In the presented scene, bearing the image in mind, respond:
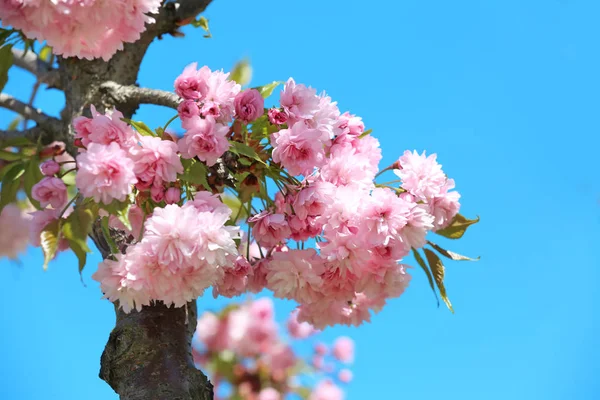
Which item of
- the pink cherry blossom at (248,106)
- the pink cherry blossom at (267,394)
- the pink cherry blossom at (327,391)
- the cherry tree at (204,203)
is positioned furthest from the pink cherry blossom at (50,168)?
the pink cherry blossom at (327,391)

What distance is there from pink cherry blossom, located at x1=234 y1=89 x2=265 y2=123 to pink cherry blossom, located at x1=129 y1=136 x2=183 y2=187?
0.14m

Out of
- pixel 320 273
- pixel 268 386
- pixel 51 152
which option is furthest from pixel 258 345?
pixel 320 273

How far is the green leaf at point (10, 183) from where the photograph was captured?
48.4 inches

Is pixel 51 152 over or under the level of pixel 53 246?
over

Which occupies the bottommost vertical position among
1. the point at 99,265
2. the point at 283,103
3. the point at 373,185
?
the point at 99,265

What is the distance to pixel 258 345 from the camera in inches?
136

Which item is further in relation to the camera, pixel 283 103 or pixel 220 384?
pixel 220 384

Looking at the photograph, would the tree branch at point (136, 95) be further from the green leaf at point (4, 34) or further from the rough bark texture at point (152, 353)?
the green leaf at point (4, 34)

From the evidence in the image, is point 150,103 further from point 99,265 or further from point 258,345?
point 258,345

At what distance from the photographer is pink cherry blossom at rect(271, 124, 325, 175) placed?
43.2 inches

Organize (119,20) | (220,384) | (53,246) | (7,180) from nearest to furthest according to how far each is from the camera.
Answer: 1. (53,246)
2. (119,20)
3. (7,180)
4. (220,384)

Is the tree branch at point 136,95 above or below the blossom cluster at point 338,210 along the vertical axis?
above

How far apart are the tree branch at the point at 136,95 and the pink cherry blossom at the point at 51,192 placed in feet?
1.35

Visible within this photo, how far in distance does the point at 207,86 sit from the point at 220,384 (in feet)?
7.86
